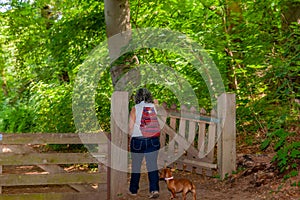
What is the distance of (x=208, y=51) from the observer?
35.0ft

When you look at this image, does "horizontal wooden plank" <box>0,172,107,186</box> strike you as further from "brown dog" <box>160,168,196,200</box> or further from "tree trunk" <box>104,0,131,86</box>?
"tree trunk" <box>104,0,131,86</box>

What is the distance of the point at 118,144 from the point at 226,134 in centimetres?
213

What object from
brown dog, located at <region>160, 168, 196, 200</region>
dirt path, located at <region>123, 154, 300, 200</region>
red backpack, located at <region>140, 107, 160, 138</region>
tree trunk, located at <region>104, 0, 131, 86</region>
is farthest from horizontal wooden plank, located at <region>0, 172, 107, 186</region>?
tree trunk, located at <region>104, 0, 131, 86</region>

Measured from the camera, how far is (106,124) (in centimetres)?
1227

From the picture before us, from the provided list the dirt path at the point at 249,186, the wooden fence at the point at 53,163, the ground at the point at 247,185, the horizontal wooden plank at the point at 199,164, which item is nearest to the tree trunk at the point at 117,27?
the horizontal wooden plank at the point at 199,164

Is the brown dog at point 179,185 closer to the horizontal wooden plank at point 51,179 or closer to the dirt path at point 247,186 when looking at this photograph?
the dirt path at point 247,186

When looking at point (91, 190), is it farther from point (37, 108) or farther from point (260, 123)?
point (37, 108)

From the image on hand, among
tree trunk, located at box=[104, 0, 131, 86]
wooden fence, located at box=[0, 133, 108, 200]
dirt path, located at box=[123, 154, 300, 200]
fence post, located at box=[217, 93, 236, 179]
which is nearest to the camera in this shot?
dirt path, located at box=[123, 154, 300, 200]

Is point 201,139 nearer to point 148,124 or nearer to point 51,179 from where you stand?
point 148,124

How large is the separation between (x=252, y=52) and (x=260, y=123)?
1.61 metres

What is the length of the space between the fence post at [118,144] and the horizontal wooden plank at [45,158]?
0.73 ft

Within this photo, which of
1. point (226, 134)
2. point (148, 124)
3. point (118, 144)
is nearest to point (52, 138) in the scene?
point (118, 144)

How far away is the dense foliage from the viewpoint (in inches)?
399

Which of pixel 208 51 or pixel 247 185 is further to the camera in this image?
pixel 208 51
